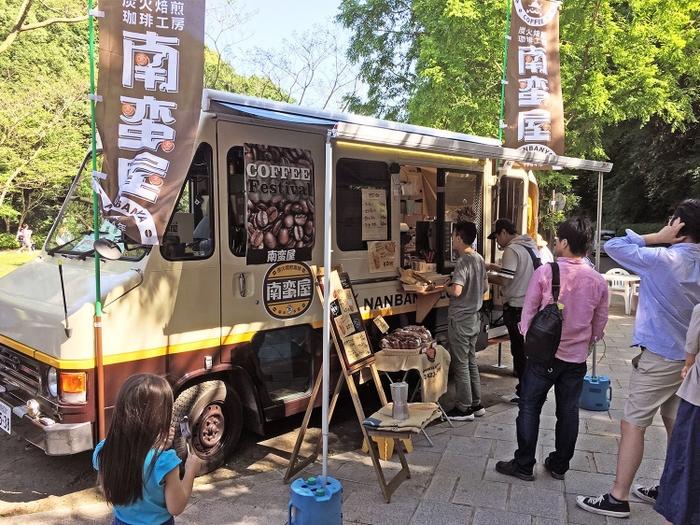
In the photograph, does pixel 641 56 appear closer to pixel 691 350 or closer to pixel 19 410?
pixel 691 350

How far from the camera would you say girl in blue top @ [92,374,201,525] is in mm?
1913

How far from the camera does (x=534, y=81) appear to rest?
20.9 ft

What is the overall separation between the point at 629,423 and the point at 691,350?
752mm

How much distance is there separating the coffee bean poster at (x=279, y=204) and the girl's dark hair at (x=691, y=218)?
2.61 meters

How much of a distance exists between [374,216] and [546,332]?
6.51 feet

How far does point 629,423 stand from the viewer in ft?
10.6

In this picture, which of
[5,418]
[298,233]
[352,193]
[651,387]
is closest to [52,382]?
[5,418]

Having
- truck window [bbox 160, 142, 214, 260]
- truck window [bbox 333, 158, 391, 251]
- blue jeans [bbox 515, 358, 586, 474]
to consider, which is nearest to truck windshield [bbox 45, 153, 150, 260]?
truck window [bbox 160, 142, 214, 260]

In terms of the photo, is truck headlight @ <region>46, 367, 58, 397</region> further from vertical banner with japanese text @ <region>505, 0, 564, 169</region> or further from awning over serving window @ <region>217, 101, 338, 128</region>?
vertical banner with japanese text @ <region>505, 0, 564, 169</region>

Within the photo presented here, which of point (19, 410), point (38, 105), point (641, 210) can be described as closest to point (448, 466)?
point (19, 410)

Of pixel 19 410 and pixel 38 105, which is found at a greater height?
pixel 38 105

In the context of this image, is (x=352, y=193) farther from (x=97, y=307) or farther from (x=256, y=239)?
(x=97, y=307)

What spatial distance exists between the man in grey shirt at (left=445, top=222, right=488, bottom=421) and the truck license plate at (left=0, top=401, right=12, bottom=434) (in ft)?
11.3

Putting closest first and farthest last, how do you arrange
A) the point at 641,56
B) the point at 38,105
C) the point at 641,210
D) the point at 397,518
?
the point at 397,518, the point at 641,56, the point at 38,105, the point at 641,210
